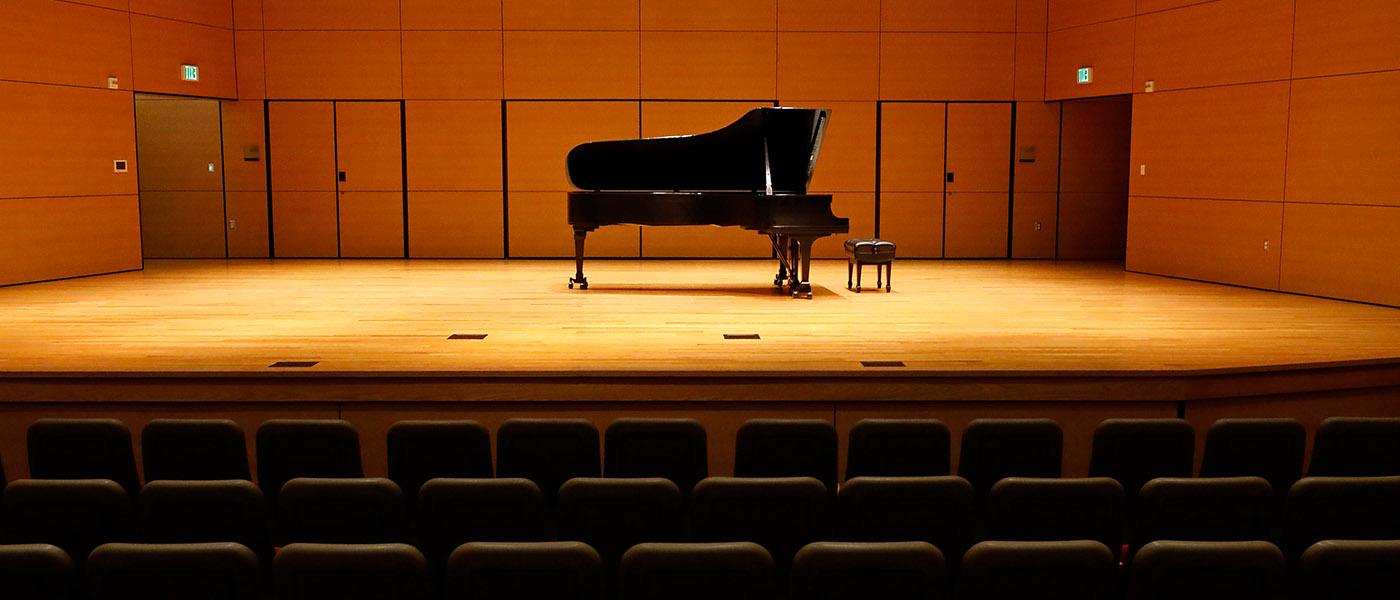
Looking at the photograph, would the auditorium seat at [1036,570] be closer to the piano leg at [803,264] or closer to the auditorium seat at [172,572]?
the auditorium seat at [172,572]

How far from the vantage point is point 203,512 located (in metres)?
2.69

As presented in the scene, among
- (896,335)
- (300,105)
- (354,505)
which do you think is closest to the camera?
(354,505)

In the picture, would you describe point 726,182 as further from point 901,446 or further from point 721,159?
point 901,446

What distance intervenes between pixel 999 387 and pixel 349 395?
2.81m

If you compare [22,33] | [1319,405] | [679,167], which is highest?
[22,33]

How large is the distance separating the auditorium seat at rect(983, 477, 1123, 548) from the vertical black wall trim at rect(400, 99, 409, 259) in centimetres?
1014

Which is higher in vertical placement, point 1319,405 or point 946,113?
point 946,113

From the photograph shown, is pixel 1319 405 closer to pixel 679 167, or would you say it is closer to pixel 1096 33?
pixel 679 167

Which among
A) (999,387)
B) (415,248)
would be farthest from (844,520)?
(415,248)

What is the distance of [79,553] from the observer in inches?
108

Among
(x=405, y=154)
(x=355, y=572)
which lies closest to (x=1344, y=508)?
(x=355, y=572)

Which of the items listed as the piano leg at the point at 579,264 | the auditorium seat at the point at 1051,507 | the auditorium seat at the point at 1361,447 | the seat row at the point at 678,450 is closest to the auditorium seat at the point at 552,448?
the seat row at the point at 678,450

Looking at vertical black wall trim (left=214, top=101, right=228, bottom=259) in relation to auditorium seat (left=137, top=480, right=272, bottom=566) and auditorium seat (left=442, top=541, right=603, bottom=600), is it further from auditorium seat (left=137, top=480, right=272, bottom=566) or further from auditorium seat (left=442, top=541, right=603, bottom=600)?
auditorium seat (left=442, top=541, right=603, bottom=600)

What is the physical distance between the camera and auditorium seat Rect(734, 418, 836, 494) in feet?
11.1
